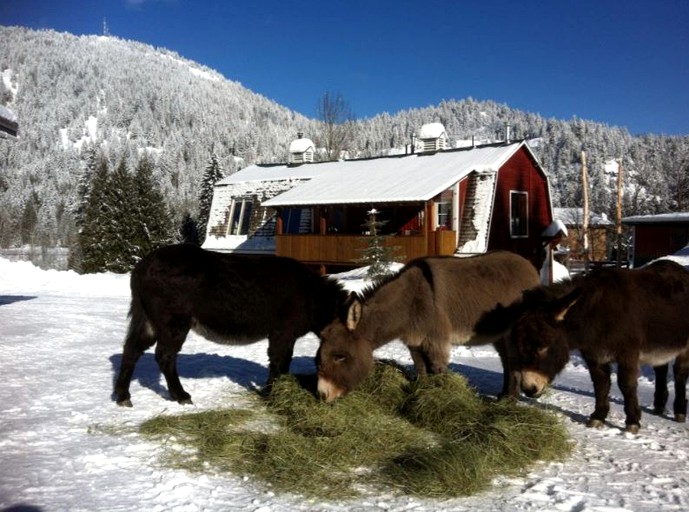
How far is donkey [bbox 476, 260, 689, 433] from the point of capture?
5.33m

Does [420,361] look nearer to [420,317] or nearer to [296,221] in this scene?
Result: [420,317]

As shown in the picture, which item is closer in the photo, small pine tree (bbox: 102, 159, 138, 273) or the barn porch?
the barn porch

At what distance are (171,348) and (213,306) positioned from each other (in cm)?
70

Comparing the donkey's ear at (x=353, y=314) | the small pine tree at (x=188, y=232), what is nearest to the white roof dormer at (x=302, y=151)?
the small pine tree at (x=188, y=232)

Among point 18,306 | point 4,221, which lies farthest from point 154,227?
point 4,221

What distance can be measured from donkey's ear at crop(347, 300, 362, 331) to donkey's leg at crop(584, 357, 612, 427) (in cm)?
247

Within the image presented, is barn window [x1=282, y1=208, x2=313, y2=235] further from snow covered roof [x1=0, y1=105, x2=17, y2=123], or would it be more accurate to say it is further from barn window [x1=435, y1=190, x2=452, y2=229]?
snow covered roof [x1=0, y1=105, x2=17, y2=123]

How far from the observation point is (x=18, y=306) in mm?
14500

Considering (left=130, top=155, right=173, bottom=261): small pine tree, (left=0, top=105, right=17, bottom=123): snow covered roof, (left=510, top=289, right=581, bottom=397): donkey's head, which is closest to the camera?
(left=510, top=289, right=581, bottom=397): donkey's head

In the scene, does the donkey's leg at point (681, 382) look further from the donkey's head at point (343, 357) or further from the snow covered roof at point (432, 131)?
the snow covered roof at point (432, 131)

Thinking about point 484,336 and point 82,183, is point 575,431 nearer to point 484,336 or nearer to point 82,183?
point 484,336

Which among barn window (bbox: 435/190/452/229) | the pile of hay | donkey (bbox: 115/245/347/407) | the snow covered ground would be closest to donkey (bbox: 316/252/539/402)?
the pile of hay

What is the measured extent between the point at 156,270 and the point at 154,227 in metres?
36.9

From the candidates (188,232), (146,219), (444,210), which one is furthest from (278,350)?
(188,232)
